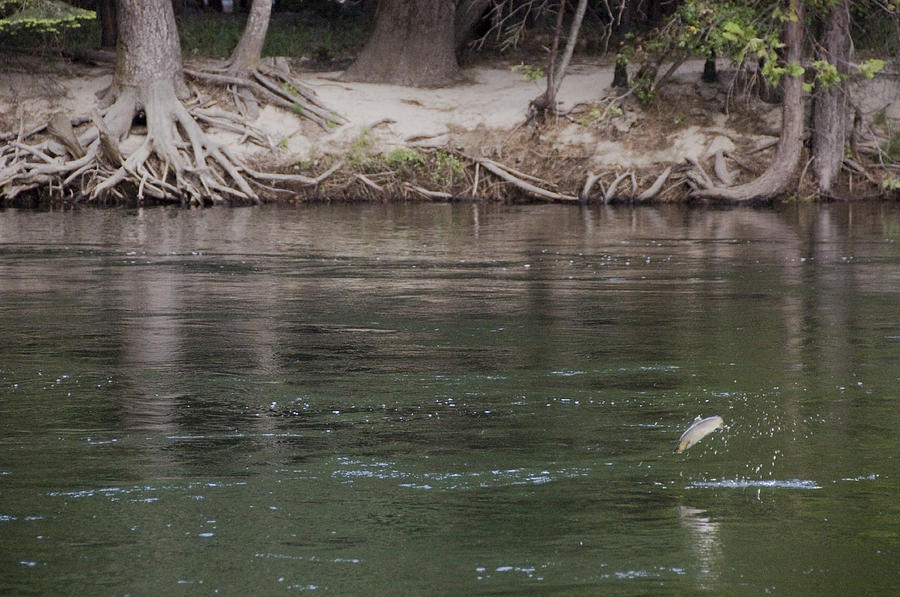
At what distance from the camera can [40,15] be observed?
26172 millimetres

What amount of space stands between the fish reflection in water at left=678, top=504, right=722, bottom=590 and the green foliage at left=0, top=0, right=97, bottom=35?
22.2 meters

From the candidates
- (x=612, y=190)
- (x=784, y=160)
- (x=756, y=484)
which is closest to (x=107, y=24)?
(x=612, y=190)

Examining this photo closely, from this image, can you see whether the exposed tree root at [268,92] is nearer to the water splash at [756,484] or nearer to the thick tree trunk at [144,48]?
the thick tree trunk at [144,48]

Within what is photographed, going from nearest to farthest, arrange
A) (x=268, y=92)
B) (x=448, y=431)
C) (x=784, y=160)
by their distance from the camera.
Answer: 1. (x=448, y=431)
2. (x=784, y=160)
3. (x=268, y=92)

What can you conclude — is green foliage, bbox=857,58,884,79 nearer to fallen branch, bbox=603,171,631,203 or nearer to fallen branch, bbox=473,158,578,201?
fallen branch, bbox=603,171,631,203

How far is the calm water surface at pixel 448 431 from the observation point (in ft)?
17.2

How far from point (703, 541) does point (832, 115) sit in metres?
21.9

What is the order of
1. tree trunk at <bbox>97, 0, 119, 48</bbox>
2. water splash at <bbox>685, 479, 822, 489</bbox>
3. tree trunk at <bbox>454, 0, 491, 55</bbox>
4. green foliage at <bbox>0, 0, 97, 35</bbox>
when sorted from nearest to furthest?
1. water splash at <bbox>685, 479, 822, 489</bbox>
2. green foliage at <bbox>0, 0, 97, 35</bbox>
3. tree trunk at <bbox>454, 0, 491, 55</bbox>
4. tree trunk at <bbox>97, 0, 119, 48</bbox>

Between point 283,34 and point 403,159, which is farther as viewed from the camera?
point 283,34

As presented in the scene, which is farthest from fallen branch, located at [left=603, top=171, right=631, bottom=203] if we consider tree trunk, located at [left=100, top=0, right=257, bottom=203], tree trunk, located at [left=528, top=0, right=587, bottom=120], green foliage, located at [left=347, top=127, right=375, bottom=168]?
tree trunk, located at [left=100, top=0, right=257, bottom=203]

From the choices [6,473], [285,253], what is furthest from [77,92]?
[6,473]

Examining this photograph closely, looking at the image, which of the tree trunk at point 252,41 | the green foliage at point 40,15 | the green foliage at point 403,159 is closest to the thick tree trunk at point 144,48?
the green foliage at point 40,15

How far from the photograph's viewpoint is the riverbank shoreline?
26938 millimetres

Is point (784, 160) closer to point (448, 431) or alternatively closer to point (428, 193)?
point (428, 193)
